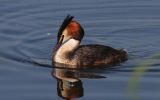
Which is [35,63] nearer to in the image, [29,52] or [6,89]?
[29,52]

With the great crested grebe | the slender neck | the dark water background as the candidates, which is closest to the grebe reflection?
the dark water background

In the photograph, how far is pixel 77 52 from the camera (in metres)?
12.4

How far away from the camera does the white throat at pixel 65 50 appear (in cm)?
1245

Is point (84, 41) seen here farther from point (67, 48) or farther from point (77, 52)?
point (77, 52)

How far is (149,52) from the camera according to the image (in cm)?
1298

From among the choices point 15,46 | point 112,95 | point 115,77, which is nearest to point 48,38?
point 15,46

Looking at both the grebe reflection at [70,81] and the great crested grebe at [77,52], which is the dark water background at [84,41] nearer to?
the grebe reflection at [70,81]

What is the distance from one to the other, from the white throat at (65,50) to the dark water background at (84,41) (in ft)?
0.81

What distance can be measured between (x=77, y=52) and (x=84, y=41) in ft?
6.04

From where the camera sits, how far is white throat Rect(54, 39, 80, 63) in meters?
12.5

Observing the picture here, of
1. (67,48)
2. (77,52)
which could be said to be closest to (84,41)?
(67,48)

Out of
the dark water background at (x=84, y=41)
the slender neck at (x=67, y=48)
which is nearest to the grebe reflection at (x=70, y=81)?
the dark water background at (x=84, y=41)

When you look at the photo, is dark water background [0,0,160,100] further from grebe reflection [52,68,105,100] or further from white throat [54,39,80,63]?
white throat [54,39,80,63]

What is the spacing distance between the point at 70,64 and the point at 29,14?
3.58m
